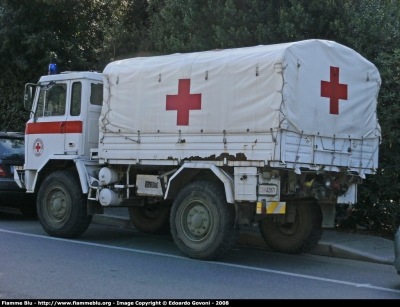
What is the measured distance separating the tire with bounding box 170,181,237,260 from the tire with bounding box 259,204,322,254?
5.19 ft

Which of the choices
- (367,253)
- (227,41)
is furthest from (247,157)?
(227,41)

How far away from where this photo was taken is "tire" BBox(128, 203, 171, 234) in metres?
11.8

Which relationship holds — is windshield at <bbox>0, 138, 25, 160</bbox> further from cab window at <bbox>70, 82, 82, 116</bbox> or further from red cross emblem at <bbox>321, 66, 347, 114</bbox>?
red cross emblem at <bbox>321, 66, 347, 114</bbox>

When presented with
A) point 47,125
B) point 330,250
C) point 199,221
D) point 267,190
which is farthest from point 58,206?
point 330,250

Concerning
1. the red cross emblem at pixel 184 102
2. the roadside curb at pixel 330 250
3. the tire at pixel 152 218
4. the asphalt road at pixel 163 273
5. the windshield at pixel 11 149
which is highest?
the red cross emblem at pixel 184 102

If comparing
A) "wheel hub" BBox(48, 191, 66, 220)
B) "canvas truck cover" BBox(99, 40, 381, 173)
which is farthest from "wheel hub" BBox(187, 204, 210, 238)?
"wheel hub" BBox(48, 191, 66, 220)

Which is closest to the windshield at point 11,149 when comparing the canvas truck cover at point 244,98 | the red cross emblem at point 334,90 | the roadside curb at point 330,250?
the canvas truck cover at point 244,98

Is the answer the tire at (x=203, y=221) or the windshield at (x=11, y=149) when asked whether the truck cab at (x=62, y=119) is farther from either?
the tire at (x=203, y=221)

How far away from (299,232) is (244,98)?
8.31ft

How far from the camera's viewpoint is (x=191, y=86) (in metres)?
9.40

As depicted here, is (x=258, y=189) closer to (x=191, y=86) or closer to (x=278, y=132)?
(x=278, y=132)

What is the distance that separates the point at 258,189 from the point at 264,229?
2132mm

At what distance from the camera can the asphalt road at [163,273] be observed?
6.92 metres

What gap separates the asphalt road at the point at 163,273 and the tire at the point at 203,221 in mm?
219
